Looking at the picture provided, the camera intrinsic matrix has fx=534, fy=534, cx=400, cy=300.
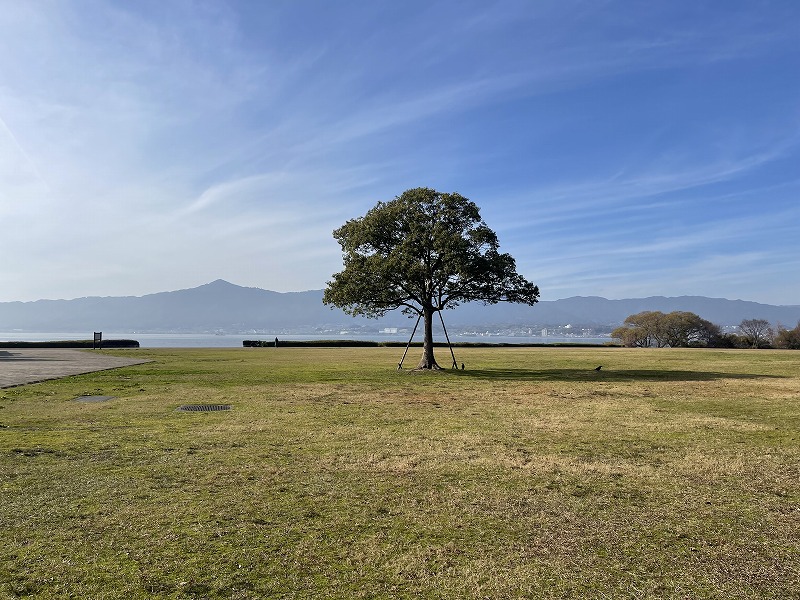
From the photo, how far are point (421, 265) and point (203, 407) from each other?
17101mm

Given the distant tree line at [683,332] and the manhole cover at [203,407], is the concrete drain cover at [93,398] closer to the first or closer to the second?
the manhole cover at [203,407]

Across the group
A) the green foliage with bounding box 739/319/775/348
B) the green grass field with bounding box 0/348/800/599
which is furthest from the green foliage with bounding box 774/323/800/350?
the green grass field with bounding box 0/348/800/599

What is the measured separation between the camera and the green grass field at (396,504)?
4.40 meters

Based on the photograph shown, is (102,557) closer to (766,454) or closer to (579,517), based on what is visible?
(579,517)

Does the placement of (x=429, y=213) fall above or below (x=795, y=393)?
above

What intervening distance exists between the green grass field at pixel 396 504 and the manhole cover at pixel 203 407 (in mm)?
773

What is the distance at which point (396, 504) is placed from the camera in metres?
6.35

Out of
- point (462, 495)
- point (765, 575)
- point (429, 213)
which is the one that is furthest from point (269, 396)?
point (429, 213)

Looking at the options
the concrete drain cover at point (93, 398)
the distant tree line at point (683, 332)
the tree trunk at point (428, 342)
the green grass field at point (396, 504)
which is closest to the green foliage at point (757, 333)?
the distant tree line at point (683, 332)

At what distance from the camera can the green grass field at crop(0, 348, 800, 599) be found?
173 inches

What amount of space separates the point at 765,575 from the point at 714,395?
16133mm

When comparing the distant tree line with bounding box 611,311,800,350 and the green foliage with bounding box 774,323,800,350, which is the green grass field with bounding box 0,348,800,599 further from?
the green foliage with bounding box 774,323,800,350

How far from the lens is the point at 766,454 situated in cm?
918

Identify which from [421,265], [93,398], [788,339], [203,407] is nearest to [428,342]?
[421,265]
